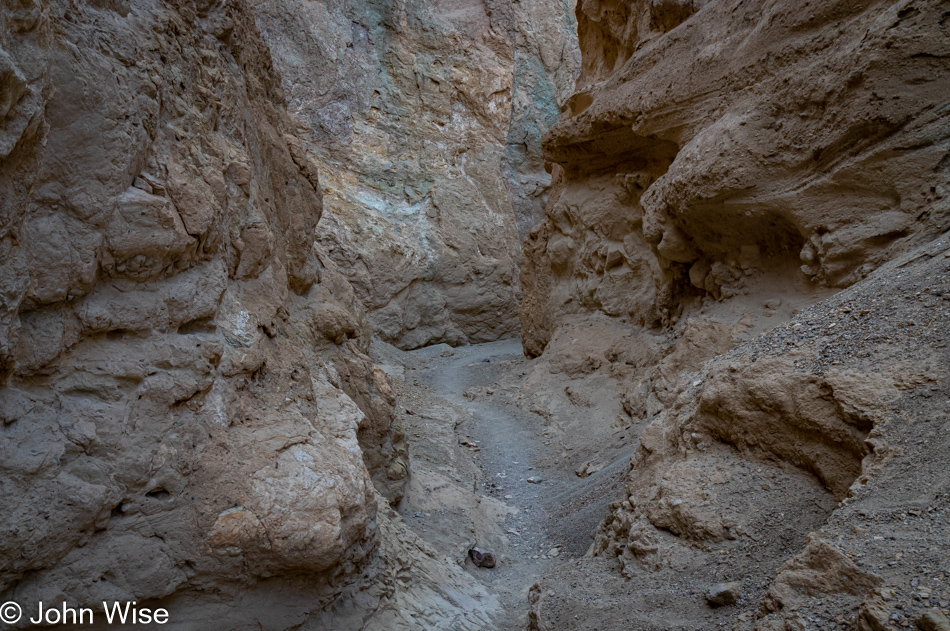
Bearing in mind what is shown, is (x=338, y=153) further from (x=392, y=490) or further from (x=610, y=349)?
(x=392, y=490)

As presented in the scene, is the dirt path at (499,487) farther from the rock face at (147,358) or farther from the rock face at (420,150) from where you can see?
the rock face at (420,150)

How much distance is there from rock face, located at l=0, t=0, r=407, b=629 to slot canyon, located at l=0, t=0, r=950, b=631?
0.05ft

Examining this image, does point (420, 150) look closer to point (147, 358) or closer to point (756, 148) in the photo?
point (756, 148)

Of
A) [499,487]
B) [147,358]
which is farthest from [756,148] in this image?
[147,358]

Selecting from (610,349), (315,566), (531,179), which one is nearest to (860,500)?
(315,566)

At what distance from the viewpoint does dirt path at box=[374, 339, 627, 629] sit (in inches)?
227

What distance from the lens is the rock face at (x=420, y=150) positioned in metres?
17.7

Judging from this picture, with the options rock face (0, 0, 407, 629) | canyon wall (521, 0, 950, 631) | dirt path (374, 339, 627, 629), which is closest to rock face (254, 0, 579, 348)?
dirt path (374, 339, 627, 629)

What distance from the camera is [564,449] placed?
841cm

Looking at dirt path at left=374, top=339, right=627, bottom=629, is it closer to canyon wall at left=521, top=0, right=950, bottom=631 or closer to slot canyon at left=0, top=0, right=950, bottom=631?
slot canyon at left=0, top=0, right=950, bottom=631

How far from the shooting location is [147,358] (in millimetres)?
3213

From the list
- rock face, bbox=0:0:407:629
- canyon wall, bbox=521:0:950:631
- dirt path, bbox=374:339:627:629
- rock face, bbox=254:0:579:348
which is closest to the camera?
rock face, bbox=0:0:407:629

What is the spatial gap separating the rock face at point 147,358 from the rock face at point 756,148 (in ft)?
17.0

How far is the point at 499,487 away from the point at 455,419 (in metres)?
2.36
